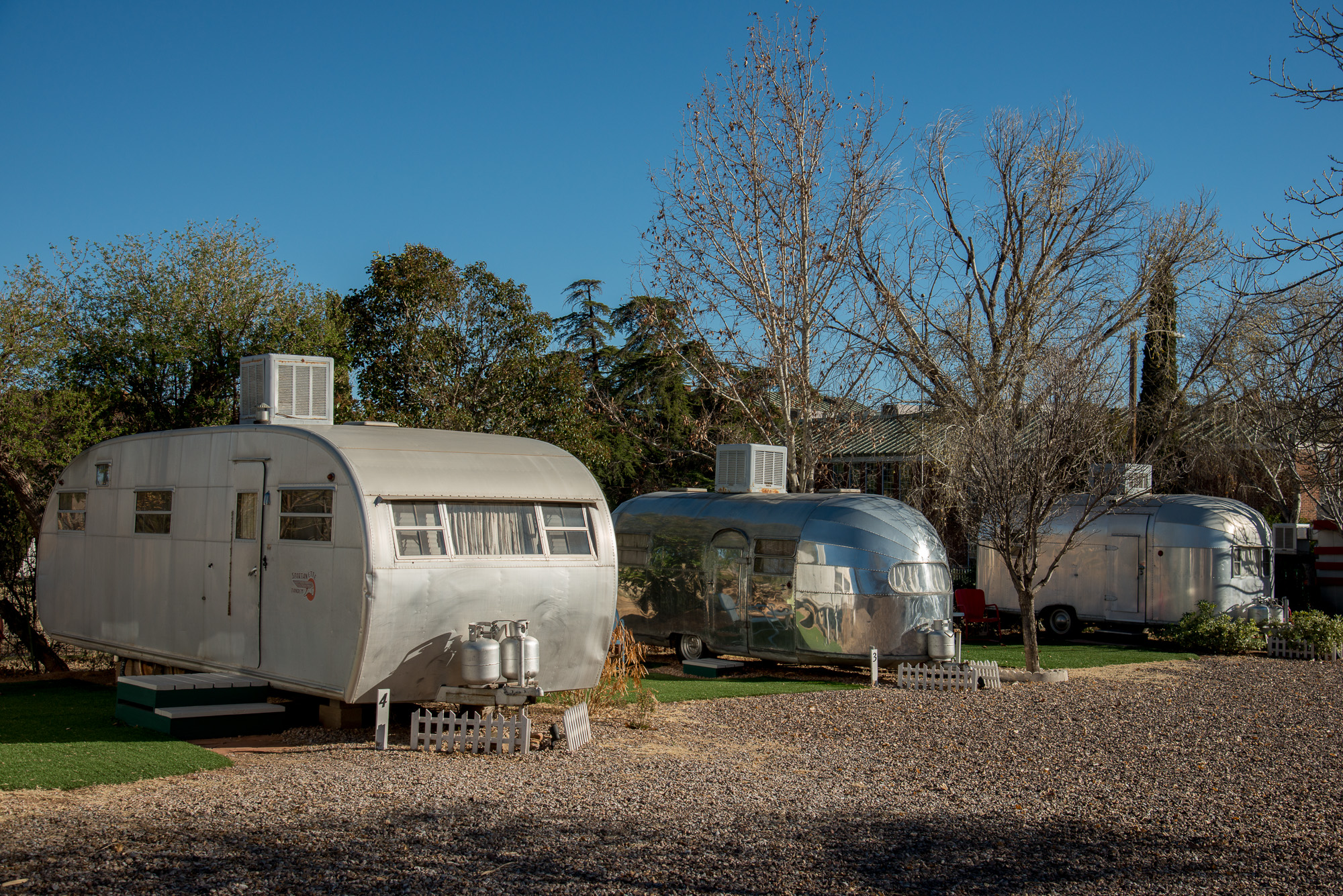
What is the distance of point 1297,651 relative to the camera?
18250mm

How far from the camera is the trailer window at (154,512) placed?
1138cm

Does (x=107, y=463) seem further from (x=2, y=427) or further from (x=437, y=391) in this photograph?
(x=437, y=391)

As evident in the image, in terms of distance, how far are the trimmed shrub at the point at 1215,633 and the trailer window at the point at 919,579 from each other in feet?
22.4

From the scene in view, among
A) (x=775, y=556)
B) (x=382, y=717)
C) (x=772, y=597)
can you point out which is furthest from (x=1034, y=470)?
(x=382, y=717)

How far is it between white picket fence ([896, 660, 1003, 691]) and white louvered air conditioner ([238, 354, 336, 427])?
753 cm

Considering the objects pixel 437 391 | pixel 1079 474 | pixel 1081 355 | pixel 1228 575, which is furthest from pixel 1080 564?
pixel 437 391

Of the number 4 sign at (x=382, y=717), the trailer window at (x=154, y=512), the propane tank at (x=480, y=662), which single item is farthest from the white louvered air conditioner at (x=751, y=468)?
the number 4 sign at (x=382, y=717)

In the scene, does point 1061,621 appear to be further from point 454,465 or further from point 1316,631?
point 454,465

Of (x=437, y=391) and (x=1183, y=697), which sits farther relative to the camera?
(x=437, y=391)

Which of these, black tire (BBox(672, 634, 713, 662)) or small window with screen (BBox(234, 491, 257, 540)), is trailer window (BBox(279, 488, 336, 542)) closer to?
small window with screen (BBox(234, 491, 257, 540))

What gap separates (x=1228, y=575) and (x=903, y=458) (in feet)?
35.7

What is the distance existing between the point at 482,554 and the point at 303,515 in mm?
1606

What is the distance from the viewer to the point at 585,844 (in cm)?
634

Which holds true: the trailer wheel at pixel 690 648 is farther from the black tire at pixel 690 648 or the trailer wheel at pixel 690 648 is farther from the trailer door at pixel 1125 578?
the trailer door at pixel 1125 578
